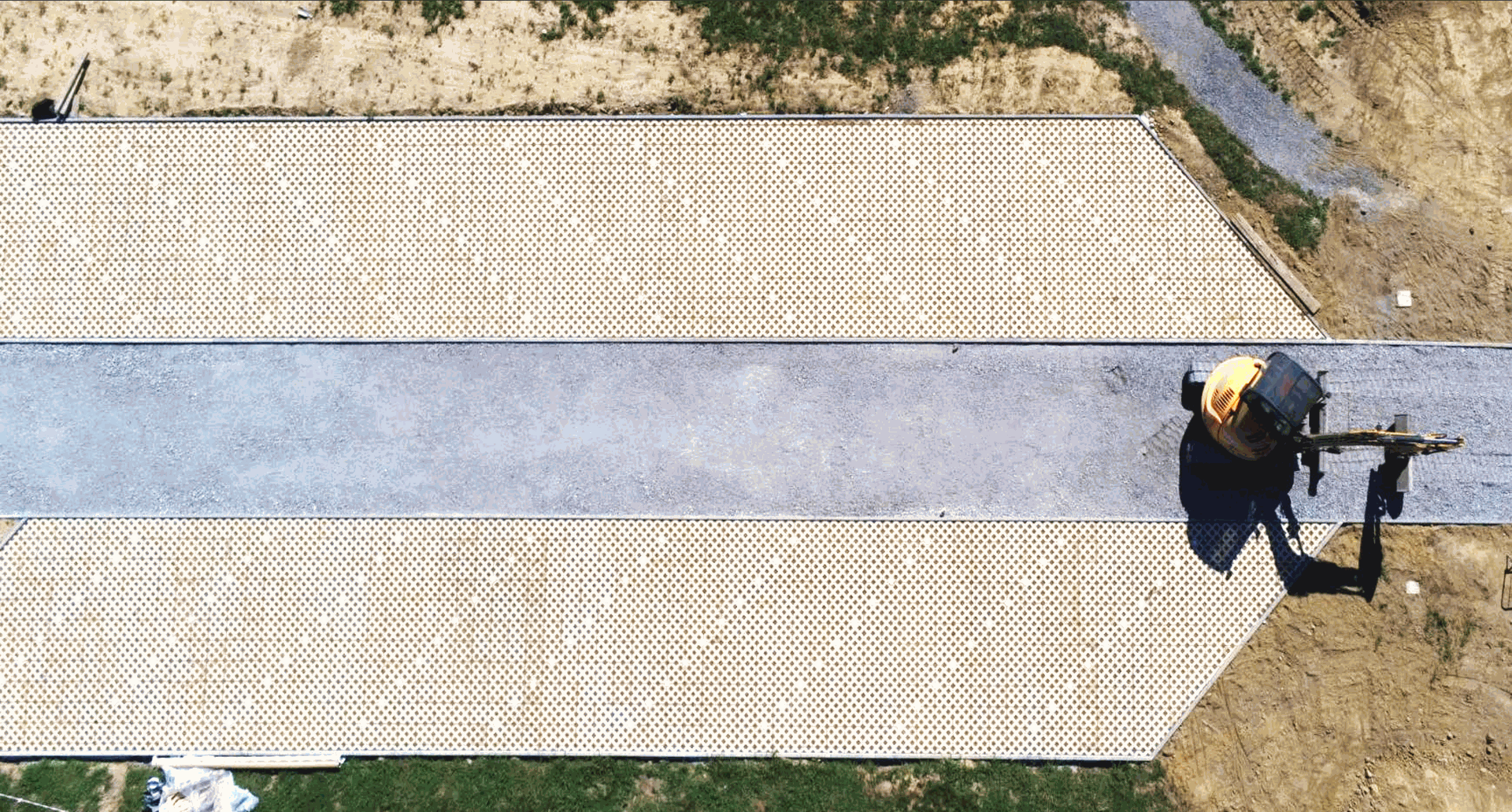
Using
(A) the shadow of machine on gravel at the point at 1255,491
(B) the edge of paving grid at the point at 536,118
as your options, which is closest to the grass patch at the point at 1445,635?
(A) the shadow of machine on gravel at the point at 1255,491

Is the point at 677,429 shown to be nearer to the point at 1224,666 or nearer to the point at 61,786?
the point at 1224,666

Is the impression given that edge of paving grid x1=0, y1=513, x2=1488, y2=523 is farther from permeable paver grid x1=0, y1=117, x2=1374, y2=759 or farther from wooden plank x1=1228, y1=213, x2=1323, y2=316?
wooden plank x1=1228, y1=213, x2=1323, y2=316

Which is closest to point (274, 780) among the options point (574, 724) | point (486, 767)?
point (486, 767)

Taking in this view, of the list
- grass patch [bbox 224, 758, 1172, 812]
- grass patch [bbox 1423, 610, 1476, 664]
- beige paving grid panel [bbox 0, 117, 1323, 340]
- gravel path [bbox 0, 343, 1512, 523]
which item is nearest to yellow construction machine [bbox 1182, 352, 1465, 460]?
gravel path [bbox 0, 343, 1512, 523]

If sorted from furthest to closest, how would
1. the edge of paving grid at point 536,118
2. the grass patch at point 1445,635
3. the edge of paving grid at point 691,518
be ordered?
the edge of paving grid at point 536,118 → the edge of paving grid at point 691,518 → the grass patch at point 1445,635

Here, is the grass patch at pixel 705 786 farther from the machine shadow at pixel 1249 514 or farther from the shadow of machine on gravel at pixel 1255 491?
the shadow of machine on gravel at pixel 1255 491

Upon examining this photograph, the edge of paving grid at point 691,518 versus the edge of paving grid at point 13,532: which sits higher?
the edge of paving grid at point 13,532

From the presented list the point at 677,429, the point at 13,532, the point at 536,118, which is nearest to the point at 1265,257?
the point at 677,429
